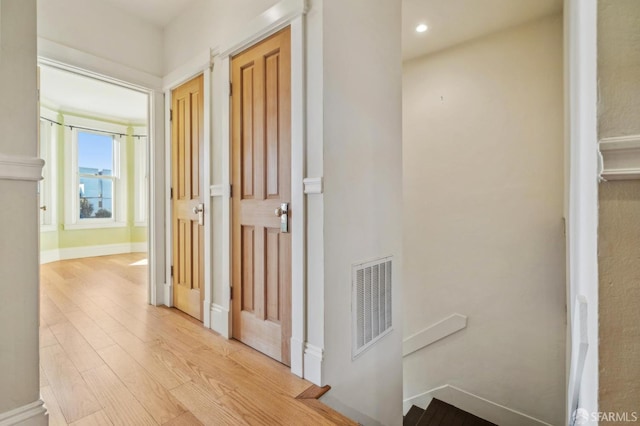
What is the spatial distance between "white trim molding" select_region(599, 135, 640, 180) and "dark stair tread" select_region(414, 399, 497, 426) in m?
3.26

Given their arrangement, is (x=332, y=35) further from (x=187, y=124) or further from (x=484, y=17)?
(x=484, y=17)

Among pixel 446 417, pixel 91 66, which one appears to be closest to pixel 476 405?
pixel 446 417

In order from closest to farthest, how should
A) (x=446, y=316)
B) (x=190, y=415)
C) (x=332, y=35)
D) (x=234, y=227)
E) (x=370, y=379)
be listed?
(x=190, y=415), (x=332, y=35), (x=370, y=379), (x=234, y=227), (x=446, y=316)

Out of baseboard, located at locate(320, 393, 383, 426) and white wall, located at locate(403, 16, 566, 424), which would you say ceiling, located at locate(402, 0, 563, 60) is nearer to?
white wall, located at locate(403, 16, 566, 424)

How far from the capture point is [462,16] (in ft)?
8.88

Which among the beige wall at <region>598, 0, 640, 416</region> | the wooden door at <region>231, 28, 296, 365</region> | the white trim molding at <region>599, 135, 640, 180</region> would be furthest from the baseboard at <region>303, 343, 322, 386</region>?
the white trim molding at <region>599, 135, 640, 180</region>

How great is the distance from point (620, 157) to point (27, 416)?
2038 mm

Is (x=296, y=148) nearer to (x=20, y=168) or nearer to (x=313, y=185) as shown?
(x=313, y=185)

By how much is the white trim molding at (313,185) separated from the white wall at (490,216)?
2.33 m

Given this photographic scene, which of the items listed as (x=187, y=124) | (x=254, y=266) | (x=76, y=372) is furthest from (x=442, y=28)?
(x=76, y=372)

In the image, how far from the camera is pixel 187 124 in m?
2.55

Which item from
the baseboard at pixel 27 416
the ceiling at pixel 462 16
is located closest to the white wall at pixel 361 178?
the ceiling at pixel 462 16

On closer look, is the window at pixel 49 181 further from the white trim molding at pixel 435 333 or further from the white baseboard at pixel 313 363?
the white trim molding at pixel 435 333

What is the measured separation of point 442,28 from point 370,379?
3260 millimetres
